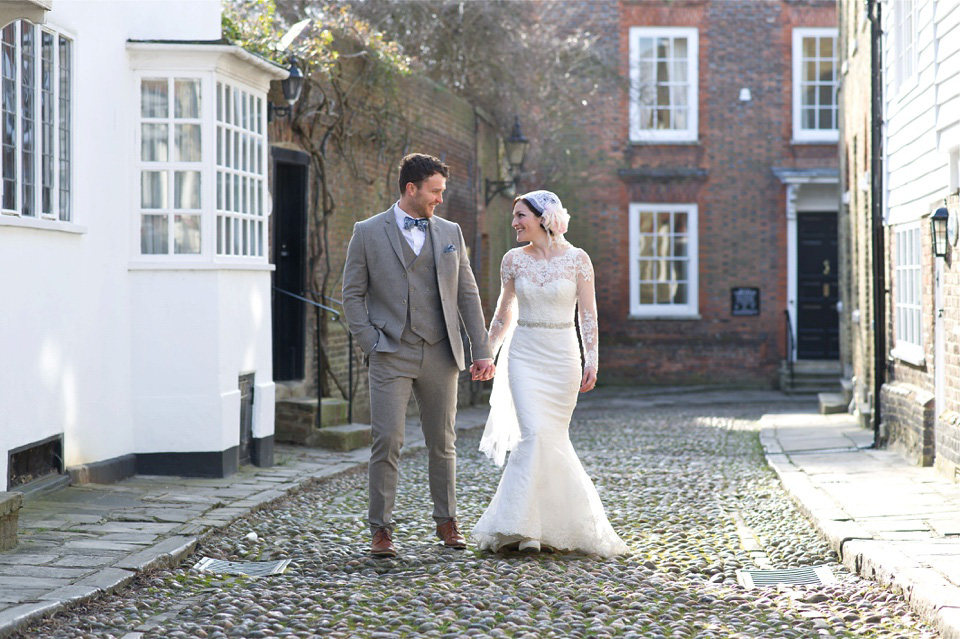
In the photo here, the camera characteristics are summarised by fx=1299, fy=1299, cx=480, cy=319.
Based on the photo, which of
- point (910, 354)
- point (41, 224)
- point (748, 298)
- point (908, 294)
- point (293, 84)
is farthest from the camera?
point (748, 298)

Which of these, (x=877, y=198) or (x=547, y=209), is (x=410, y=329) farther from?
(x=877, y=198)

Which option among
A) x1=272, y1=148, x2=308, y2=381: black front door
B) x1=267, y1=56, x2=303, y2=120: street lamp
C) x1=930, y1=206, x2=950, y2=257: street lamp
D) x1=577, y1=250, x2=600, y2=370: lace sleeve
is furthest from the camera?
x1=272, y1=148, x2=308, y2=381: black front door

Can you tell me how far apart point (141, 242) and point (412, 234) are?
3078 mm

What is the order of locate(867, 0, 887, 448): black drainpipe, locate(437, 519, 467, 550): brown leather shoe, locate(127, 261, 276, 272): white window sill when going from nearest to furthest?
locate(437, 519, 467, 550): brown leather shoe < locate(127, 261, 276, 272): white window sill < locate(867, 0, 887, 448): black drainpipe

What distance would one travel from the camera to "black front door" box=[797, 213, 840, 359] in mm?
23203

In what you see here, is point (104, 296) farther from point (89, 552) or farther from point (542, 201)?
point (542, 201)

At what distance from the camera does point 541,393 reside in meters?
6.55

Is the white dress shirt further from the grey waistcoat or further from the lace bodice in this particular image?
the lace bodice

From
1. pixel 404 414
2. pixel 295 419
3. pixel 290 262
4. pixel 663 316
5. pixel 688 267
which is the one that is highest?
pixel 688 267

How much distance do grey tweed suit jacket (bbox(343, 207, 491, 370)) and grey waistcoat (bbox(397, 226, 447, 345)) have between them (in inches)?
1.2

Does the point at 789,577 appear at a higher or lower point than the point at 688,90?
lower

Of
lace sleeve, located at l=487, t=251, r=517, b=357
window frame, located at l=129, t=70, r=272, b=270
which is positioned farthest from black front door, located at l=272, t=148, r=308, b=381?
lace sleeve, located at l=487, t=251, r=517, b=357

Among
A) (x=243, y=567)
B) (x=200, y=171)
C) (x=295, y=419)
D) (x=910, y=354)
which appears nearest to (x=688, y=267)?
(x=910, y=354)

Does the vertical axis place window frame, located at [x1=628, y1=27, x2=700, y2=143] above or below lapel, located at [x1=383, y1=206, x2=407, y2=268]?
above
